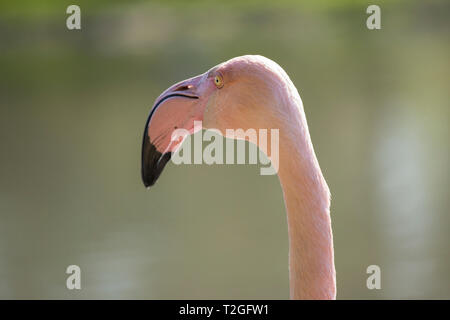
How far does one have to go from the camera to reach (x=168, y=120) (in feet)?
7.86

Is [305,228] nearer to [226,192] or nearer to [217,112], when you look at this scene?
[217,112]

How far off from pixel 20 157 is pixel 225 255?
4.09 m

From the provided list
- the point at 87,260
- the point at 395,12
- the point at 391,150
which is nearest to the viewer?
the point at 87,260

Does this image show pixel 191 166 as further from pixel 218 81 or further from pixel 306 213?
pixel 306 213

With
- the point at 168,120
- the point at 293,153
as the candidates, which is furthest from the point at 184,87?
the point at 293,153

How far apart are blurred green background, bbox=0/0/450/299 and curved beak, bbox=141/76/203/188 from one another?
3.31m

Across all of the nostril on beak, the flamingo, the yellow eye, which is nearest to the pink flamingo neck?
the flamingo

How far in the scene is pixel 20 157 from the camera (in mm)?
9383

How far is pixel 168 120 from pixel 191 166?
7066 millimetres

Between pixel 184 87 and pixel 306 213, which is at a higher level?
pixel 184 87

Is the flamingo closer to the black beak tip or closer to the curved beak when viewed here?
the curved beak

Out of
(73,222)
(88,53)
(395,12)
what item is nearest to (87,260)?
(73,222)

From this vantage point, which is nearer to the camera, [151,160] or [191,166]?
[151,160]

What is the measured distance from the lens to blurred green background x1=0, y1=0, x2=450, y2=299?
612cm
